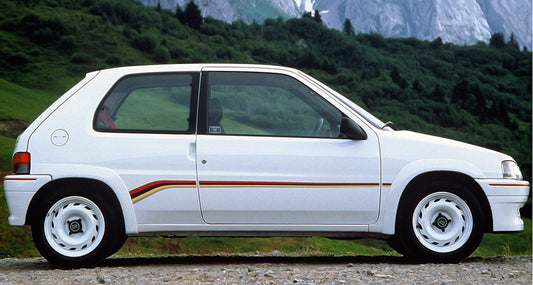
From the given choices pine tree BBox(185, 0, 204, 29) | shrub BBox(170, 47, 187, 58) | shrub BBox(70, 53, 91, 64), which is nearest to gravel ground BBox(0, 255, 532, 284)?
shrub BBox(70, 53, 91, 64)

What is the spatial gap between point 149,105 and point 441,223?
2.90 m

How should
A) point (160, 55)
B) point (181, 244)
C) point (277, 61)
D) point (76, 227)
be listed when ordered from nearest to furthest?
point (76, 227)
point (181, 244)
point (160, 55)
point (277, 61)

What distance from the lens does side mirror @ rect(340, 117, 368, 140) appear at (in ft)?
21.5

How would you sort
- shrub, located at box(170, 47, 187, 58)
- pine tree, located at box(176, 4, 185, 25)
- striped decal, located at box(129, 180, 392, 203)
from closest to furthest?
striped decal, located at box(129, 180, 392, 203), shrub, located at box(170, 47, 187, 58), pine tree, located at box(176, 4, 185, 25)

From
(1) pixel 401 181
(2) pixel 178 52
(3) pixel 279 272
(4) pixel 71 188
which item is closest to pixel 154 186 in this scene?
(4) pixel 71 188

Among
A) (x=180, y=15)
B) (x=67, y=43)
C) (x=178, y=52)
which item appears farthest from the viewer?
(x=180, y=15)

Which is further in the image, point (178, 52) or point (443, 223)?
point (178, 52)

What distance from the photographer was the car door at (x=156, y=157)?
257 inches

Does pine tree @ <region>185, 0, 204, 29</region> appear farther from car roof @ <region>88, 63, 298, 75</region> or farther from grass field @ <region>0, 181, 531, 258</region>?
car roof @ <region>88, 63, 298, 75</region>

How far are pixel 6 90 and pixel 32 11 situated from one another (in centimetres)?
3124

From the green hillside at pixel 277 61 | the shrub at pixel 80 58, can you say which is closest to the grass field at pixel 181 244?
the green hillside at pixel 277 61

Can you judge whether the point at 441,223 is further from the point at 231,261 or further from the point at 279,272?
the point at 231,261

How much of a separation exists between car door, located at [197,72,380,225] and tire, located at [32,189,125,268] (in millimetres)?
860

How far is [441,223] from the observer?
6773 millimetres
